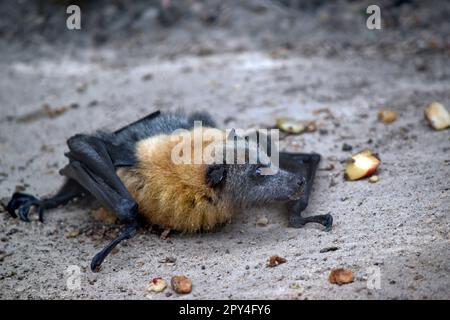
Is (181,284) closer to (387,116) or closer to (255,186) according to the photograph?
(255,186)

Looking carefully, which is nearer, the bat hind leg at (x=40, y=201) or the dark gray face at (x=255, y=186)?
the dark gray face at (x=255, y=186)

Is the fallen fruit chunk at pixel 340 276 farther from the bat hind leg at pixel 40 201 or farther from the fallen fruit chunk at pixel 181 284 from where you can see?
the bat hind leg at pixel 40 201

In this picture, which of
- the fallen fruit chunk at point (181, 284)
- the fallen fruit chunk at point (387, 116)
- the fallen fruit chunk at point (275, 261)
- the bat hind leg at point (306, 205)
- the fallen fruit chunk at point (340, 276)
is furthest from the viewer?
the fallen fruit chunk at point (387, 116)

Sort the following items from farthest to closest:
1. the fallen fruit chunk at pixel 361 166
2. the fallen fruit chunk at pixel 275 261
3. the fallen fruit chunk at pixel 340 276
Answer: the fallen fruit chunk at pixel 361 166 → the fallen fruit chunk at pixel 275 261 → the fallen fruit chunk at pixel 340 276

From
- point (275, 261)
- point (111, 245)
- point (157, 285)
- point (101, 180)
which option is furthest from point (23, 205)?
point (275, 261)

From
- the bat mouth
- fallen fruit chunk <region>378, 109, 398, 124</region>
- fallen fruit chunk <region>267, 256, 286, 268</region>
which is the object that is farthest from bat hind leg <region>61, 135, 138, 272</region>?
fallen fruit chunk <region>378, 109, 398, 124</region>

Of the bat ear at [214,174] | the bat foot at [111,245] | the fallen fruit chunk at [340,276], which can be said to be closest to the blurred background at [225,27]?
the bat ear at [214,174]

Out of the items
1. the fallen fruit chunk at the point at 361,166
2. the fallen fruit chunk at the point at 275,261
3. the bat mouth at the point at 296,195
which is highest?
the fallen fruit chunk at the point at 361,166
